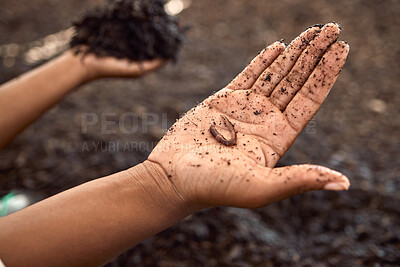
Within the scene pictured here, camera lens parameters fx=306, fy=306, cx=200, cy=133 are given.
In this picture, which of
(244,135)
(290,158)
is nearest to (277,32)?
(290,158)

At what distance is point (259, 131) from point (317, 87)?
1.39ft

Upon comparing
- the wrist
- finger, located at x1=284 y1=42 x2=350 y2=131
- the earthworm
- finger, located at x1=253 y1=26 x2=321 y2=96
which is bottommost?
the wrist

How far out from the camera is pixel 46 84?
278 centimetres

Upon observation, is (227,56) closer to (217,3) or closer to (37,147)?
(217,3)

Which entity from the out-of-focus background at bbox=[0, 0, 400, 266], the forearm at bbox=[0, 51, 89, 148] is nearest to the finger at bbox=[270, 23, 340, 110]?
the out-of-focus background at bbox=[0, 0, 400, 266]

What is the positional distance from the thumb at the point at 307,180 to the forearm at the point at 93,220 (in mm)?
571

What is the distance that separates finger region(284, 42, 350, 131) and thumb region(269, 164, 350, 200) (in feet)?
1.52

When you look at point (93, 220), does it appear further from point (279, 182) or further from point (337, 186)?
point (337, 186)

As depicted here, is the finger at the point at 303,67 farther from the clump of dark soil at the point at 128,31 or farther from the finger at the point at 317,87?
the clump of dark soil at the point at 128,31

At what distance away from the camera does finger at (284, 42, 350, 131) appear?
5.82 ft

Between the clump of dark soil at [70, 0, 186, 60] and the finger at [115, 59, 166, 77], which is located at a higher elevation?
the clump of dark soil at [70, 0, 186, 60]

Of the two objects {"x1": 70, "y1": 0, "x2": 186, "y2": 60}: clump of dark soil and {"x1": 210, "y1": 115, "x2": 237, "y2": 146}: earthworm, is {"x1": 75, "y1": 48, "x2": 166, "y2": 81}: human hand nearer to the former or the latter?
{"x1": 70, "y1": 0, "x2": 186, "y2": 60}: clump of dark soil

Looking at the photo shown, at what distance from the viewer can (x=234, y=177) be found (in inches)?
59.2

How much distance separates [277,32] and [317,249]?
182 inches
